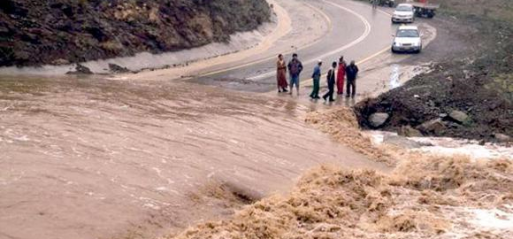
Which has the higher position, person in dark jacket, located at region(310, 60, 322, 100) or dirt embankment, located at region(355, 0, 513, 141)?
person in dark jacket, located at region(310, 60, 322, 100)

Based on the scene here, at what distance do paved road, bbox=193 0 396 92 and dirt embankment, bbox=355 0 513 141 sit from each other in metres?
4.30

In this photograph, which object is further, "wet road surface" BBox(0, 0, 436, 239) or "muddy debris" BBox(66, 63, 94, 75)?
"muddy debris" BBox(66, 63, 94, 75)

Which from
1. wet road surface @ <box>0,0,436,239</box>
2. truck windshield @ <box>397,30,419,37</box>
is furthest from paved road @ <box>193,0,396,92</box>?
wet road surface @ <box>0,0,436,239</box>

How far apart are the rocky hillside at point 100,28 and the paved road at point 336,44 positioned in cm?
408

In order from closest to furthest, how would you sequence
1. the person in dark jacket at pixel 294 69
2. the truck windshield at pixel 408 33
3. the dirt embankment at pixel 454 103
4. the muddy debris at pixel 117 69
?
the dirt embankment at pixel 454 103, the person in dark jacket at pixel 294 69, the muddy debris at pixel 117 69, the truck windshield at pixel 408 33

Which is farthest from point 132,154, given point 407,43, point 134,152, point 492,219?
point 407,43

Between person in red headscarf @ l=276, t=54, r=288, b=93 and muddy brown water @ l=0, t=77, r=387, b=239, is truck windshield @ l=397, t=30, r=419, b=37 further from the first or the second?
muddy brown water @ l=0, t=77, r=387, b=239

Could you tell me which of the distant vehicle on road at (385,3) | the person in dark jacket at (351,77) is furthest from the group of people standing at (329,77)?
the distant vehicle on road at (385,3)

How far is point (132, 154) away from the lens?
13.3 m

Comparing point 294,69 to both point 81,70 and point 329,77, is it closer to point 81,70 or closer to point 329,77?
point 329,77

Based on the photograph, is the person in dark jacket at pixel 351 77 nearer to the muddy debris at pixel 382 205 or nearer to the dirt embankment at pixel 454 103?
the dirt embankment at pixel 454 103

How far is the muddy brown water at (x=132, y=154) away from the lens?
10320mm

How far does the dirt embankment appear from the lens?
20.2m

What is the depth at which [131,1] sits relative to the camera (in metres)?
29.8
